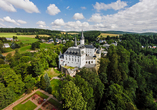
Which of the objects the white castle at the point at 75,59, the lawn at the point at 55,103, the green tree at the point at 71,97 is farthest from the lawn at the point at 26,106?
the white castle at the point at 75,59

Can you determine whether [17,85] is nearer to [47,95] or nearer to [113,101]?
[47,95]

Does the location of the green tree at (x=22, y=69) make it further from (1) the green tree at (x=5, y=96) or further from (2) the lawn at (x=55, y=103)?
(2) the lawn at (x=55, y=103)

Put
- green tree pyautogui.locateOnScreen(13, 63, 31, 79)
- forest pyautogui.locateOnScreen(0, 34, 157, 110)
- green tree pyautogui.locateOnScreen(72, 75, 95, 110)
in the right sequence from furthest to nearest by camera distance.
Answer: green tree pyautogui.locateOnScreen(13, 63, 31, 79) → green tree pyautogui.locateOnScreen(72, 75, 95, 110) → forest pyautogui.locateOnScreen(0, 34, 157, 110)

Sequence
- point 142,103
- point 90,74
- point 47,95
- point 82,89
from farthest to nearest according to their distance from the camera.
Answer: point 142,103 → point 90,74 → point 47,95 → point 82,89

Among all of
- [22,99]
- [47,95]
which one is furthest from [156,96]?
[22,99]

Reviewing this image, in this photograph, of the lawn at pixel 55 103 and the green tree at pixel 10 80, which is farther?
the green tree at pixel 10 80

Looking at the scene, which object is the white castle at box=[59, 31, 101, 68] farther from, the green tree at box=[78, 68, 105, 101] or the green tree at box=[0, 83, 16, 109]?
the green tree at box=[0, 83, 16, 109]

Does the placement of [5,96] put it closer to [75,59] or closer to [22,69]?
[22,69]

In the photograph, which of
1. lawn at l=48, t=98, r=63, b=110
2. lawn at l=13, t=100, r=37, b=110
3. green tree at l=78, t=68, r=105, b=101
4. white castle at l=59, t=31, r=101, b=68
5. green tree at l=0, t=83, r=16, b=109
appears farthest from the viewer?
white castle at l=59, t=31, r=101, b=68

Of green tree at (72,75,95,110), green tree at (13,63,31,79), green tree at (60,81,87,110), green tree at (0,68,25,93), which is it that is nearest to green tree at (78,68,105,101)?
green tree at (72,75,95,110)

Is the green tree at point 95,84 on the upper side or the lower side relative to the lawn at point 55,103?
upper

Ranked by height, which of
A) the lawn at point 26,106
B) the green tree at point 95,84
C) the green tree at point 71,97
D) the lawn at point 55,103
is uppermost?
the green tree at point 71,97
